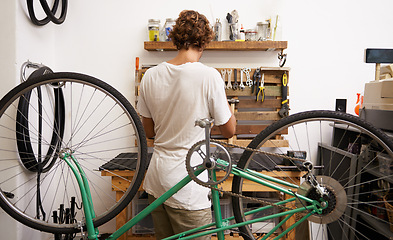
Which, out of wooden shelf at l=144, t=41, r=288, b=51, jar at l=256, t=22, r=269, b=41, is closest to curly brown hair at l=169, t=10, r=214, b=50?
wooden shelf at l=144, t=41, r=288, b=51

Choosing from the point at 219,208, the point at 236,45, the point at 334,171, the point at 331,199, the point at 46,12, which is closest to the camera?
the point at 331,199

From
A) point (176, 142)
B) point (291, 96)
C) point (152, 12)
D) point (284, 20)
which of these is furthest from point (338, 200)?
point (152, 12)

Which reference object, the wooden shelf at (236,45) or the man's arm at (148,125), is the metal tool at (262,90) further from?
the man's arm at (148,125)

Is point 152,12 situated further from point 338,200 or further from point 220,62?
point 338,200

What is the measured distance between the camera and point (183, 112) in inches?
55.3

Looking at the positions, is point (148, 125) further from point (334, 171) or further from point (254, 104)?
point (254, 104)

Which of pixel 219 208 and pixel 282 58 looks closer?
pixel 219 208

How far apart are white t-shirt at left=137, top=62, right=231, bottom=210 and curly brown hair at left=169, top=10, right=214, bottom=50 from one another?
12 centimetres

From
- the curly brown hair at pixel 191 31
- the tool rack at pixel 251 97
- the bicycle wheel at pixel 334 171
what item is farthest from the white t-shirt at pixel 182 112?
the tool rack at pixel 251 97

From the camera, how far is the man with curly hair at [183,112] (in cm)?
139

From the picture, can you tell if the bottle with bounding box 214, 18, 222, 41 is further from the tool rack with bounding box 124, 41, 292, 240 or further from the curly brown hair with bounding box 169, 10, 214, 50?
the curly brown hair with bounding box 169, 10, 214, 50

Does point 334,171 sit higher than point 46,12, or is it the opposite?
point 46,12

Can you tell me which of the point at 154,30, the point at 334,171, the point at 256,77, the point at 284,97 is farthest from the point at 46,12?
the point at 334,171

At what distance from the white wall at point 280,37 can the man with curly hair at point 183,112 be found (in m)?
1.34
